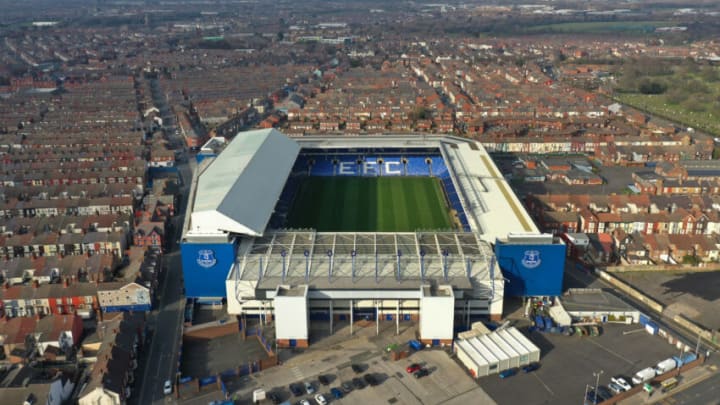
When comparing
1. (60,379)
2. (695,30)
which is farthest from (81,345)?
(695,30)

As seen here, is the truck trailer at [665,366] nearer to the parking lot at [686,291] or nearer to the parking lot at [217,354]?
the parking lot at [686,291]

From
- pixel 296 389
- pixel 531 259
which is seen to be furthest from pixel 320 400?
pixel 531 259

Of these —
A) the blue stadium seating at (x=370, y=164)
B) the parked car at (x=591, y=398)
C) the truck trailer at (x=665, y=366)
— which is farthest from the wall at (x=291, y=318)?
the blue stadium seating at (x=370, y=164)

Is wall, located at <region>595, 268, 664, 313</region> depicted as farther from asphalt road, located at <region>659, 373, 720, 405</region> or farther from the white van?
the white van

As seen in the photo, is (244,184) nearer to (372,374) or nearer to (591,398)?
(372,374)

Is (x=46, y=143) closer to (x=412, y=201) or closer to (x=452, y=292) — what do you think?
(x=412, y=201)
